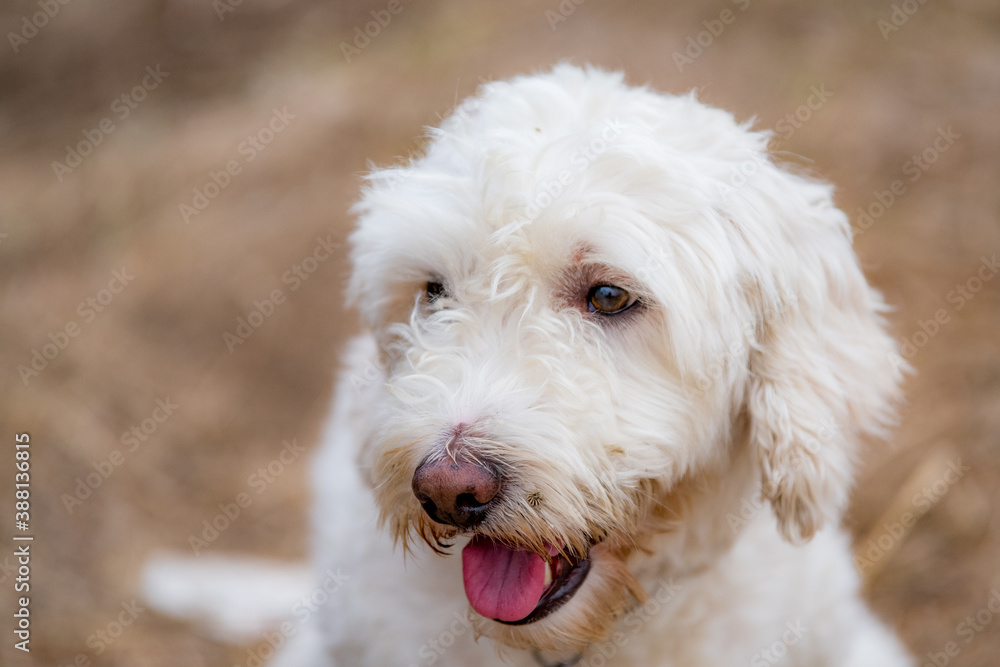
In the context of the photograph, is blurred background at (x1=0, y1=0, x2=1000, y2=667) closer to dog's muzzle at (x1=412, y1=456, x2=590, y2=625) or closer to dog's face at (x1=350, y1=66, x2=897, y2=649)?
dog's face at (x1=350, y1=66, x2=897, y2=649)

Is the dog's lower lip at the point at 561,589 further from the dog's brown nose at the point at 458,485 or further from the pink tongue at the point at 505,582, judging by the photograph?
the dog's brown nose at the point at 458,485

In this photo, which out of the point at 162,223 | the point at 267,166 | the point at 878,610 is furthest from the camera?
the point at 267,166

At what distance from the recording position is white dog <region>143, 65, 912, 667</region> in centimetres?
183

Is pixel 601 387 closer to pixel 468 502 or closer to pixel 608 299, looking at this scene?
pixel 608 299

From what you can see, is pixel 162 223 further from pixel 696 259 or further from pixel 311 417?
pixel 696 259

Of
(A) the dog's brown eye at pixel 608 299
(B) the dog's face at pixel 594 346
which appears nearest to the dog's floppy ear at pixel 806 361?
(B) the dog's face at pixel 594 346

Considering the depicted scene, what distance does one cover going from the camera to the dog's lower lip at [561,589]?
6.39ft

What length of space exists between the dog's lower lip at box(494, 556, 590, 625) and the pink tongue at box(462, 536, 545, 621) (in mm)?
20

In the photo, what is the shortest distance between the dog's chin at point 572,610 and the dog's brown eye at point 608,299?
58 centimetres

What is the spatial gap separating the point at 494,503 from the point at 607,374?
42cm

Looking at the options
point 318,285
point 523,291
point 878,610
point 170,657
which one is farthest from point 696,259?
point 318,285

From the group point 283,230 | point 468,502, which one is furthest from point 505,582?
point 283,230

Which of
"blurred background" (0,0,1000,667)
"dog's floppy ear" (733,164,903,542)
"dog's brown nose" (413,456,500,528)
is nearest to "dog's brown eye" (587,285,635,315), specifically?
"dog's floppy ear" (733,164,903,542)

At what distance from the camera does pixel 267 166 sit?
19.6ft
